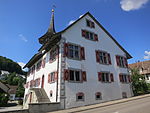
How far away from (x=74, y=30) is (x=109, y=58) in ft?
27.6

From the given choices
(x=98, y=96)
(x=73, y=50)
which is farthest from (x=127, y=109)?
(x=73, y=50)

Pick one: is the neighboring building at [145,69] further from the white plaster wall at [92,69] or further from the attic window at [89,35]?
the attic window at [89,35]

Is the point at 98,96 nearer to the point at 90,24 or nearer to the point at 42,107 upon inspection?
the point at 42,107

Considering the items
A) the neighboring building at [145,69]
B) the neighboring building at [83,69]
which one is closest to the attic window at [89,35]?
the neighboring building at [83,69]

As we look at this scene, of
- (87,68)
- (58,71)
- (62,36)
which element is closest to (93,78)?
(87,68)

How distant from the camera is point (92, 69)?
1952 cm

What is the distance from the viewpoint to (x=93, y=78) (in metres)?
19.0

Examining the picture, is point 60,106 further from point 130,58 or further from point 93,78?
point 130,58

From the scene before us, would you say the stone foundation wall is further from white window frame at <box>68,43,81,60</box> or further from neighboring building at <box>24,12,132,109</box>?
white window frame at <box>68,43,81,60</box>

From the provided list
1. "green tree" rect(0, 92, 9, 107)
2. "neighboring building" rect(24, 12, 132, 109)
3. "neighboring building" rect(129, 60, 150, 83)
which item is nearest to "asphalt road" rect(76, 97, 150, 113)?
"neighboring building" rect(24, 12, 132, 109)

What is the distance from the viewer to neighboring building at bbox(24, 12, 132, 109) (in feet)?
54.3

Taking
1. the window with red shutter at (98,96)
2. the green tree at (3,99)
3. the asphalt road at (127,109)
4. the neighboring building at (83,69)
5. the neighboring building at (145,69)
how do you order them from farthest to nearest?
the neighboring building at (145,69)
the green tree at (3,99)
the window with red shutter at (98,96)
the neighboring building at (83,69)
the asphalt road at (127,109)

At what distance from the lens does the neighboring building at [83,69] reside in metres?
16.6

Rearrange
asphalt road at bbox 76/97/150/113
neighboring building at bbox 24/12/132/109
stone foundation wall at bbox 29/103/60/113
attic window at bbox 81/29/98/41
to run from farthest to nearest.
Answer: attic window at bbox 81/29/98/41, neighboring building at bbox 24/12/132/109, stone foundation wall at bbox 29/103/60/113, asphalt road at bbox 76/97/150/113
